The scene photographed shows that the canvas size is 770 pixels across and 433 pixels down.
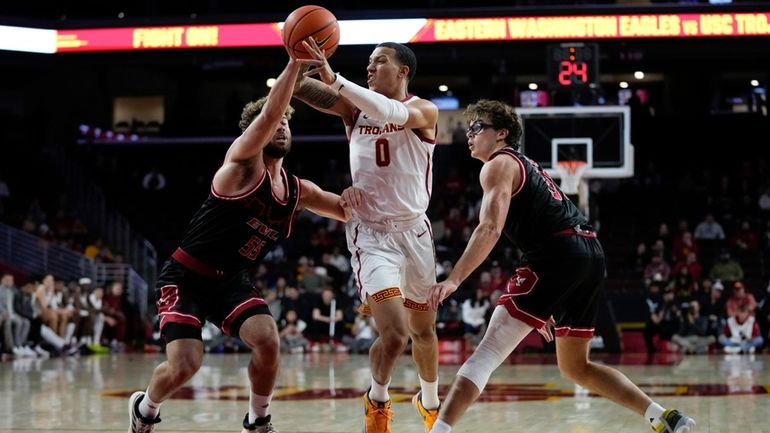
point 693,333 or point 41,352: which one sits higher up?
point 693,333

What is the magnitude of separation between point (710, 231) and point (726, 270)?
2.97m

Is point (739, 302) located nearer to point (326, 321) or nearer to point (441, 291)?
point (326, 321)

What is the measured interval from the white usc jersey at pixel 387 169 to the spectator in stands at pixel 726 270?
14555mm

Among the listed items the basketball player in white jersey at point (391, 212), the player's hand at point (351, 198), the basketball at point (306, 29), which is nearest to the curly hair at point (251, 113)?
the basketball player in white jersey at point (391, 212)

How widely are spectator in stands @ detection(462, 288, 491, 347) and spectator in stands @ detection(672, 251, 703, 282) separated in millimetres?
3947

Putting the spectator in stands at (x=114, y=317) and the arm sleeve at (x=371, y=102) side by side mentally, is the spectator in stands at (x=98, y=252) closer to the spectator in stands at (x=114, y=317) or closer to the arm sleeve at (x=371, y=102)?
the spectator in stands at (x=114, y=317)

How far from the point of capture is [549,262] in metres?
6.46

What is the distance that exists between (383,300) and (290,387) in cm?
518

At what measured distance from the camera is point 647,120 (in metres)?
29.8

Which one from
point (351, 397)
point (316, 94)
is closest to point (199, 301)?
point (316, 94)

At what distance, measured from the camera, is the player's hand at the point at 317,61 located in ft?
21.1

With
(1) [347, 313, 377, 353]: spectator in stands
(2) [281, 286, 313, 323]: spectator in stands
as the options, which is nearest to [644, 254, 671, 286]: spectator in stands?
(1) [347, 313, 377, 353]: spectator in stands

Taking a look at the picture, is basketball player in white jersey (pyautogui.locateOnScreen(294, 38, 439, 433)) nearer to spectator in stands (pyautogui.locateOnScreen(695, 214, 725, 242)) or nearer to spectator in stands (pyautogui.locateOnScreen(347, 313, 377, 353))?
spectator in stands (pyautogui.locateOnScreen(347, 313, 377, 353))

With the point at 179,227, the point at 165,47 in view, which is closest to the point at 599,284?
the point at 165,47
